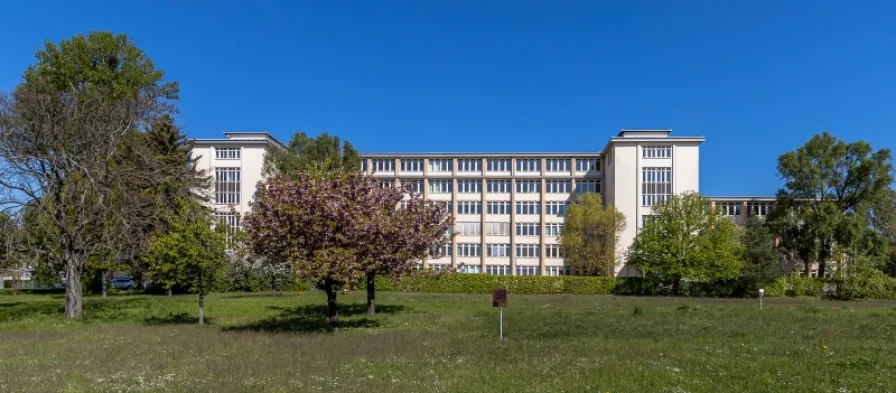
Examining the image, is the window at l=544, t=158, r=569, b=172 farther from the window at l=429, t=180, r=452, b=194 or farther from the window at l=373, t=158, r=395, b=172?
the window at l=373, t=158, r=395, b=172

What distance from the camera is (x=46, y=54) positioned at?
4366 centimetres

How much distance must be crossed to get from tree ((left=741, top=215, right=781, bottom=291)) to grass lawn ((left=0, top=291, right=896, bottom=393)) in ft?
103

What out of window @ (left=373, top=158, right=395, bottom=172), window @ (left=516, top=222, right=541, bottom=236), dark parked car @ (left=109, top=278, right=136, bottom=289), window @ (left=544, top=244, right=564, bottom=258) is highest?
window @ (left=373, top=158, right=395, bottom=172)

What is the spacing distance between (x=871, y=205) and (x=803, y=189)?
7.29 m

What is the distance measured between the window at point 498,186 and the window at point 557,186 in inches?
220

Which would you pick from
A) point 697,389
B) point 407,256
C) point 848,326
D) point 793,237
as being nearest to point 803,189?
point 793,237

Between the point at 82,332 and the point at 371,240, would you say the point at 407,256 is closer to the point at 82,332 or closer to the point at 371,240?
the point at 371,240

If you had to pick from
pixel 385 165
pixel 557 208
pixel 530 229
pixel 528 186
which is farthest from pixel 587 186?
pixel 385 165

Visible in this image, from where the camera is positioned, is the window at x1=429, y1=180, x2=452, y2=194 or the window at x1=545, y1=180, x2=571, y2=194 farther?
the window at x1=429, y1=180, x2=452, y2=194

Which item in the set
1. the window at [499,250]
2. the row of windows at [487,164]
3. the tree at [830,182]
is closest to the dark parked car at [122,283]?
the row of windows at [487,164]

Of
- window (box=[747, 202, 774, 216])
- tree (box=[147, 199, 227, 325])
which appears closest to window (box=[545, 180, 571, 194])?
window (box=[747, 202, 774, 216])

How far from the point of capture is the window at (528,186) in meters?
90.9

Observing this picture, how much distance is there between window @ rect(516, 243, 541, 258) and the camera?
3548 inches

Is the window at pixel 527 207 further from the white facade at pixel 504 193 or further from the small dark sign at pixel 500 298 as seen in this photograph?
the small dark sign at pixel 500 298
